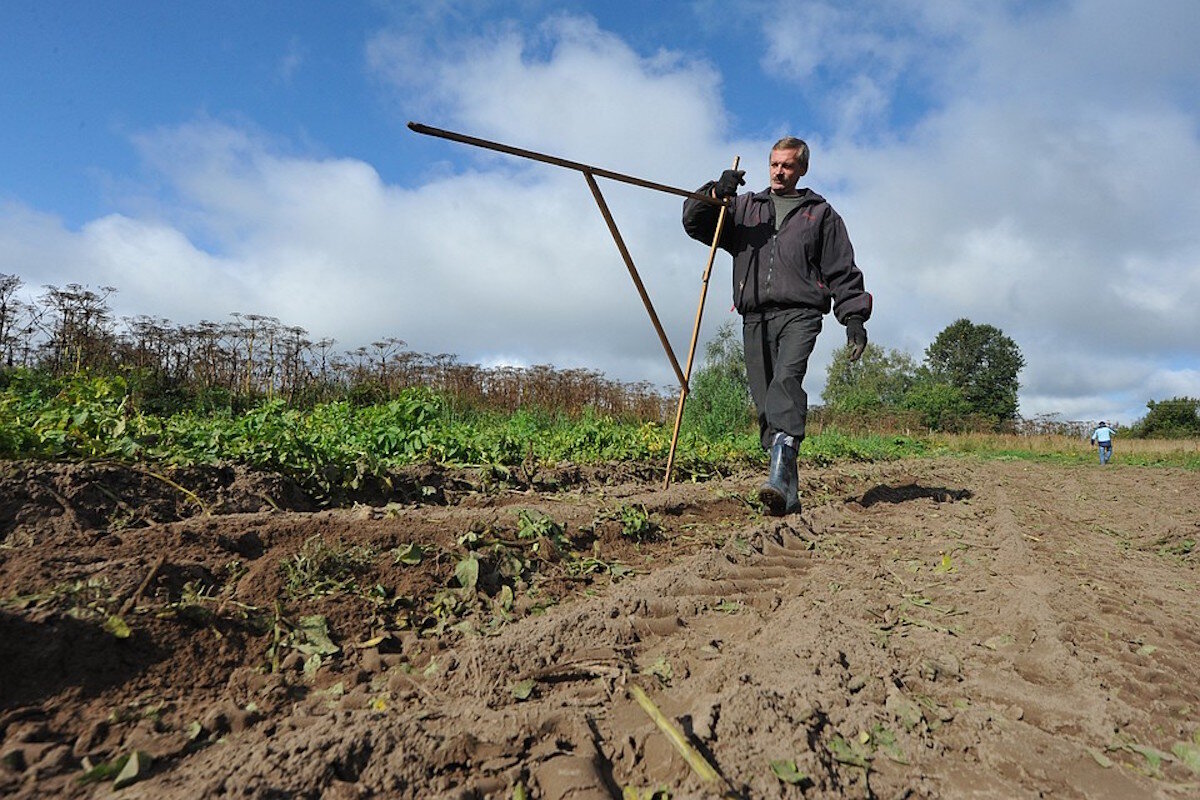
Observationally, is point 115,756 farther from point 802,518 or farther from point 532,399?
point 532,399

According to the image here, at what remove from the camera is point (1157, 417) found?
49281 millimetres

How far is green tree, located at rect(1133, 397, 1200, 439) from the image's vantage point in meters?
46.5

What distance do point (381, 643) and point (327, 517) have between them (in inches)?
52.6

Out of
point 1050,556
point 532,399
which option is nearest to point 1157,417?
point 532,399

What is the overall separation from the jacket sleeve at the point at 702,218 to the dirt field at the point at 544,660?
273 cm

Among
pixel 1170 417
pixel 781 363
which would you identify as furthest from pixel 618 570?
pixel 1170 417

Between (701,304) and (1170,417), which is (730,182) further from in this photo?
(1170,417)

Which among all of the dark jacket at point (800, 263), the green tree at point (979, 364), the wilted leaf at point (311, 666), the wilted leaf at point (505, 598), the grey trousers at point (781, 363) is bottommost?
the wilted leaf at point (311, 666)

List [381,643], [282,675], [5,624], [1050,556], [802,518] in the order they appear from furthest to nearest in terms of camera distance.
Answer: [802,518] < [1050,556] < [381,643] < [282,675] < [5,624]

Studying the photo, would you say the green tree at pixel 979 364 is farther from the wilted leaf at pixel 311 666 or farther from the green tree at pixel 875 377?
the wilted leaf at pixel 311 666

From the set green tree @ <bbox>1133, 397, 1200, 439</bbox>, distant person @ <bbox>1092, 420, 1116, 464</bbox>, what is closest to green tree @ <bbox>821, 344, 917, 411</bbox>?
green tree @ <bbox>1133, 397, 1200, 439</bbox>

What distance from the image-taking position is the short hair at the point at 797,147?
16.3ft

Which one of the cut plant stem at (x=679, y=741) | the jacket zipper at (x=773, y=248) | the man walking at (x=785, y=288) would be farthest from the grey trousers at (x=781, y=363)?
the cut plant stem at (x=679, y=741)

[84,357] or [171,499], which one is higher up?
[84,357]
